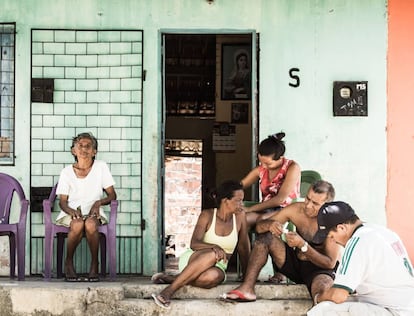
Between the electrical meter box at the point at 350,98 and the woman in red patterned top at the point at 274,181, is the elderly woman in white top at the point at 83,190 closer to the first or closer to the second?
the woman in red patterned top at the point at 274,181

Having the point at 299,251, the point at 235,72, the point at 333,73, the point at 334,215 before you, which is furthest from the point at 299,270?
the point at 235,72

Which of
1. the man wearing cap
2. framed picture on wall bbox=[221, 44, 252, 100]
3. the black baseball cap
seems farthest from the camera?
framed picture on wall bbox=[221, 44, 252, 100]

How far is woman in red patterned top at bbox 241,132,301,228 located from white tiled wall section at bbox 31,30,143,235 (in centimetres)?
142

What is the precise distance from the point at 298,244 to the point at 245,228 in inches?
28.1

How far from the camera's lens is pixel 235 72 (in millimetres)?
10961

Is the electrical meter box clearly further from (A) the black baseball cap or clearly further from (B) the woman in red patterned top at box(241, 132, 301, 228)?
(A) the black baseball cap

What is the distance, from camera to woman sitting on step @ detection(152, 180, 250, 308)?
6363mm

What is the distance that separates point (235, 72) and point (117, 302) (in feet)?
16.9

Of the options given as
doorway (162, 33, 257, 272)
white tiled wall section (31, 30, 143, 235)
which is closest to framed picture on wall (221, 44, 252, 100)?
doorway (162, 33, 257, 272)

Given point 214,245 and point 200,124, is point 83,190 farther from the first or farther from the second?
point 200,124

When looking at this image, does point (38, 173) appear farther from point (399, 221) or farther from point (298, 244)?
point (399, 221)

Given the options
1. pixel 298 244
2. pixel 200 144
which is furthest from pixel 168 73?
pixel 298 244

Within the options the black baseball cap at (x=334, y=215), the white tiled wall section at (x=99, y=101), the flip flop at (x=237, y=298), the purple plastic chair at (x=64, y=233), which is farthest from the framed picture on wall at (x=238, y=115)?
the black baseball cap at (x=334, y=215)

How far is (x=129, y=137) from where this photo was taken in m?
7.86
